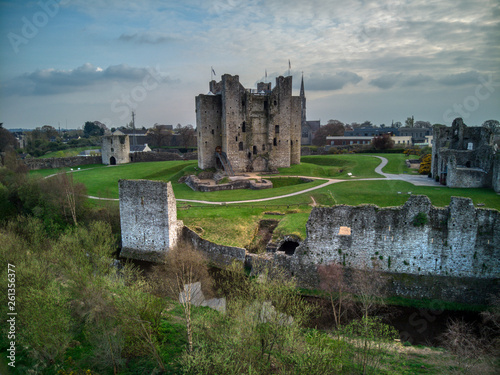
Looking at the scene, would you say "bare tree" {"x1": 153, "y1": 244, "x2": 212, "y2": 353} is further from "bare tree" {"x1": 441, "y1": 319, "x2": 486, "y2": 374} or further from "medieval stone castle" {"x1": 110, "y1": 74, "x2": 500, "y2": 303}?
"bare tree" {"x1": 441, "y1": 319, "x2": 486, "y2": 374}

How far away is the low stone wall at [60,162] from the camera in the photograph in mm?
59188

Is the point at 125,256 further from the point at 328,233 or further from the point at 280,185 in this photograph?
the point at 280,185

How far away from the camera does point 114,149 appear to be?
6150 cm

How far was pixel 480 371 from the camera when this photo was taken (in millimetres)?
12984

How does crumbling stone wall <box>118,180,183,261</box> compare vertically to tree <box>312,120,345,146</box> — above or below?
below

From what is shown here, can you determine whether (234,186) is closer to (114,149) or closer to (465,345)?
(465,345)

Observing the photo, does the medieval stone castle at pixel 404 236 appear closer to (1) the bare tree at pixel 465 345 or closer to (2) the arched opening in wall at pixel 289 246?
(2) the arched opening in wall at pixel 289 246

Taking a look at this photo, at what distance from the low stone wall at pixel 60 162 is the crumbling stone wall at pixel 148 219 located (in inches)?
1612

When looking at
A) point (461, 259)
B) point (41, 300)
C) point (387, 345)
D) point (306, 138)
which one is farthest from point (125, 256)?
point (306, 138)

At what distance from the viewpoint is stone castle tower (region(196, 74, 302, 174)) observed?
4547 centimetres

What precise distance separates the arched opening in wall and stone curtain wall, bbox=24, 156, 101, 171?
4996cm

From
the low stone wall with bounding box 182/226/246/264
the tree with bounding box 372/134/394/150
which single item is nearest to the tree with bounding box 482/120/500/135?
the tree with bounding box 372/134/394/150

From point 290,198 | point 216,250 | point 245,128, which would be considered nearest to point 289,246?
point 216,250

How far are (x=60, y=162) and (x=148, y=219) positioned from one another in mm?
44661
